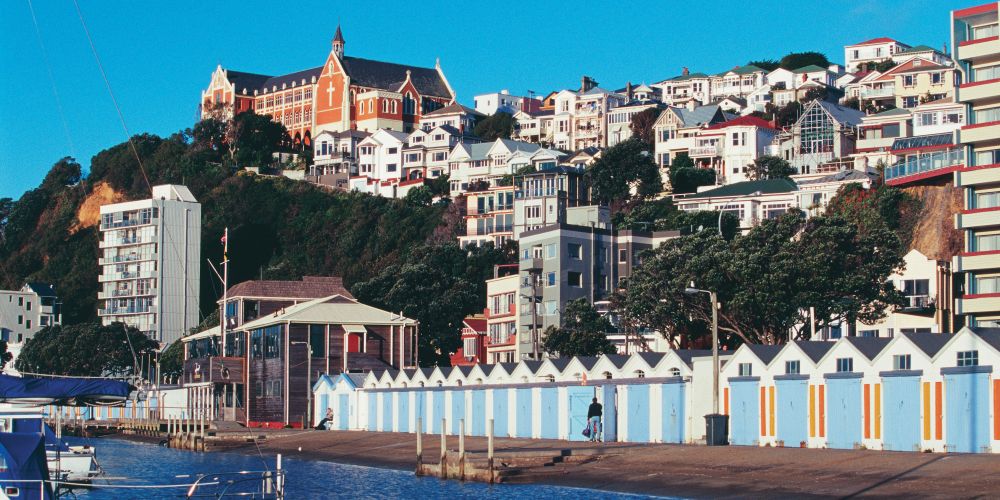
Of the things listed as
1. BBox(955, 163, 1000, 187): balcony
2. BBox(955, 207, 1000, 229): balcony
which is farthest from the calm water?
BBox(955, 163, 1000, 187): balcony

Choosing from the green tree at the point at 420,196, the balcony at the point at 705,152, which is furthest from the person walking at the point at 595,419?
the green tree at the point at 420,196

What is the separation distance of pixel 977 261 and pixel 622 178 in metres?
73.6

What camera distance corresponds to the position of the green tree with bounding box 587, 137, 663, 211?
14838cm

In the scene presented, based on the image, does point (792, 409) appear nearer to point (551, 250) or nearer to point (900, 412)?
point (900, 412)

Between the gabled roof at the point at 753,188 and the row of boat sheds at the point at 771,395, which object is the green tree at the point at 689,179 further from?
the row of boat sheds at the point at 771,395

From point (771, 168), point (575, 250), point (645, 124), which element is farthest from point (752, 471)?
point (645, 124)

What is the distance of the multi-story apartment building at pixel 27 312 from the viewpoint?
6905 inches

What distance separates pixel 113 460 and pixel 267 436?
9300 mm

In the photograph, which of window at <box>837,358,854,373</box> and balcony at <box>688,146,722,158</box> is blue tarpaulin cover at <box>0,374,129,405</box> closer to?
window at <box>837,358,854,373</box>

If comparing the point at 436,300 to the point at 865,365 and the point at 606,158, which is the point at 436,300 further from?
the point at 865,365

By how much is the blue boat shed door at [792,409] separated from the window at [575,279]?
203 ft

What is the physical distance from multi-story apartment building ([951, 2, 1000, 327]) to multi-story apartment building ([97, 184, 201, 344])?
108 m

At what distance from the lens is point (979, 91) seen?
7875 centimetres

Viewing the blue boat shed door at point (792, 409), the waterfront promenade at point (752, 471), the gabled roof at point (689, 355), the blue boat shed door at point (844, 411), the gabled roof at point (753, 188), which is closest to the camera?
the waterfront promenade at point (752, 471)
